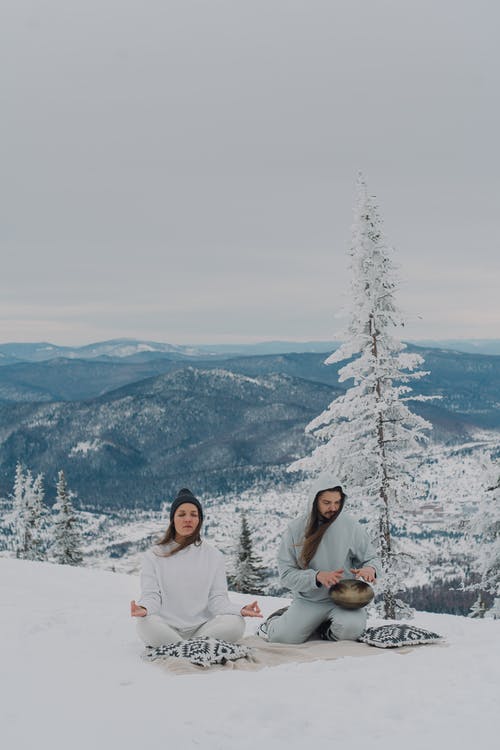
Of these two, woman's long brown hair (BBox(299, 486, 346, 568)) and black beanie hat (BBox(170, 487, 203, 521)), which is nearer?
black beanie hat (BBox(170, 487, 203, 521))

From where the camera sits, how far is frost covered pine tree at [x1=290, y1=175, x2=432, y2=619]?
53.2 ft

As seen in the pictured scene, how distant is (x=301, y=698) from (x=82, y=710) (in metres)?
1.72

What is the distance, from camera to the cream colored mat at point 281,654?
598 centimetres

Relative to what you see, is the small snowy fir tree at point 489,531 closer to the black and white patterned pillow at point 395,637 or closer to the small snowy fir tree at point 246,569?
the black and white patterned pillow at point 395,637

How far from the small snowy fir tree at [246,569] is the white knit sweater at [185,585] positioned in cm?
2249

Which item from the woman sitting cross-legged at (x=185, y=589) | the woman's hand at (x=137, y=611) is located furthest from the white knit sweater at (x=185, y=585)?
the woman's hand at (x=137, y=611)

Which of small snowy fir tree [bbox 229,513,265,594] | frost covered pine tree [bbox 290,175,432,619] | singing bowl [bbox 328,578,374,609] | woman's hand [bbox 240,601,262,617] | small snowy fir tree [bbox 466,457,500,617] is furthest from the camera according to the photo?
small snowy fir tree [bbox 229,513,265,594]

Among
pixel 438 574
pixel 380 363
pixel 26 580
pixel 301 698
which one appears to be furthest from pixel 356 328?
pixel 438 574

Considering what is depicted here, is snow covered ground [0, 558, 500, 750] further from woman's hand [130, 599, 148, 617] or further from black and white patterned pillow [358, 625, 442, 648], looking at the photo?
woman's hand [130, 599, 148, 617]

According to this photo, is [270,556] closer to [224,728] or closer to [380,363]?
[380,363]

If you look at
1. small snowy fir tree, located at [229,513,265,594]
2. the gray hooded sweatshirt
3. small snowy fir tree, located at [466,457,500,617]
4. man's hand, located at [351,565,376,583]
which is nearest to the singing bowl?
man's hand, located at [351,565,376,583]

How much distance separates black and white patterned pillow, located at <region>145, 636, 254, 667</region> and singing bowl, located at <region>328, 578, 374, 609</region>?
1.19m

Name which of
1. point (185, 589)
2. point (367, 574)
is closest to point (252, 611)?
point (185, 589)

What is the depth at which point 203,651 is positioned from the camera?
616 cm
